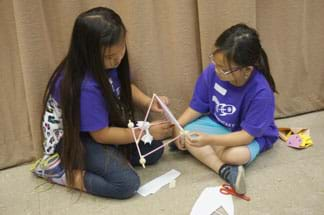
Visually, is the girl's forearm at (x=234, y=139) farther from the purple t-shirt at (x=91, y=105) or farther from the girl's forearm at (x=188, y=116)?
the purple t-shirt at (x=91, y=105)

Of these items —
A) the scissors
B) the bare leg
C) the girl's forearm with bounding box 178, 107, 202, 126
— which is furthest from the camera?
the girl's forearm with bounding box 178, 107, 202, 126

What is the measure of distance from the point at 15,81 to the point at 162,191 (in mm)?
641

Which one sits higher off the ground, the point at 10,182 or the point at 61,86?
the point at 61,86

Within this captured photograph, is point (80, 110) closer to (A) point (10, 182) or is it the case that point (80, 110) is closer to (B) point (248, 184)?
(A) point (10, 182)

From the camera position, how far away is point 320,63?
1.66 meters

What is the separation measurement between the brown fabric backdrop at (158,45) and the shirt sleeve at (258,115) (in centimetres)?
29

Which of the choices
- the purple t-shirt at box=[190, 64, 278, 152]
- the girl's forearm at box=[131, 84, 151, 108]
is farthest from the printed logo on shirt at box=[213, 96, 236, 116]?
the girl's forearm at box=[131, 84, 151, 108]

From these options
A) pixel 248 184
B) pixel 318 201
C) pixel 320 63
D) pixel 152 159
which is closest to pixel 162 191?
pixel 152 159

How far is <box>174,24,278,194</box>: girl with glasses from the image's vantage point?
1229 millimetres

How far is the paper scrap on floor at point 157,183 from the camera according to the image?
1.31 metres

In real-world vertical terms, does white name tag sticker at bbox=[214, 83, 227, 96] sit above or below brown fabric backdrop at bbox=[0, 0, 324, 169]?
below

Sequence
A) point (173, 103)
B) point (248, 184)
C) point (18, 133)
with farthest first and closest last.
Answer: point (173, 103), point (18, 133), point (248, 184)

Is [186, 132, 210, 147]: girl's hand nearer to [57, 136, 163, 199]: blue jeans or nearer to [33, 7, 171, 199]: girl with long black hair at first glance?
[33, 7, 171, 199]: girl with long black hair

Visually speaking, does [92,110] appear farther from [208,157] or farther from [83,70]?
[208,157]
